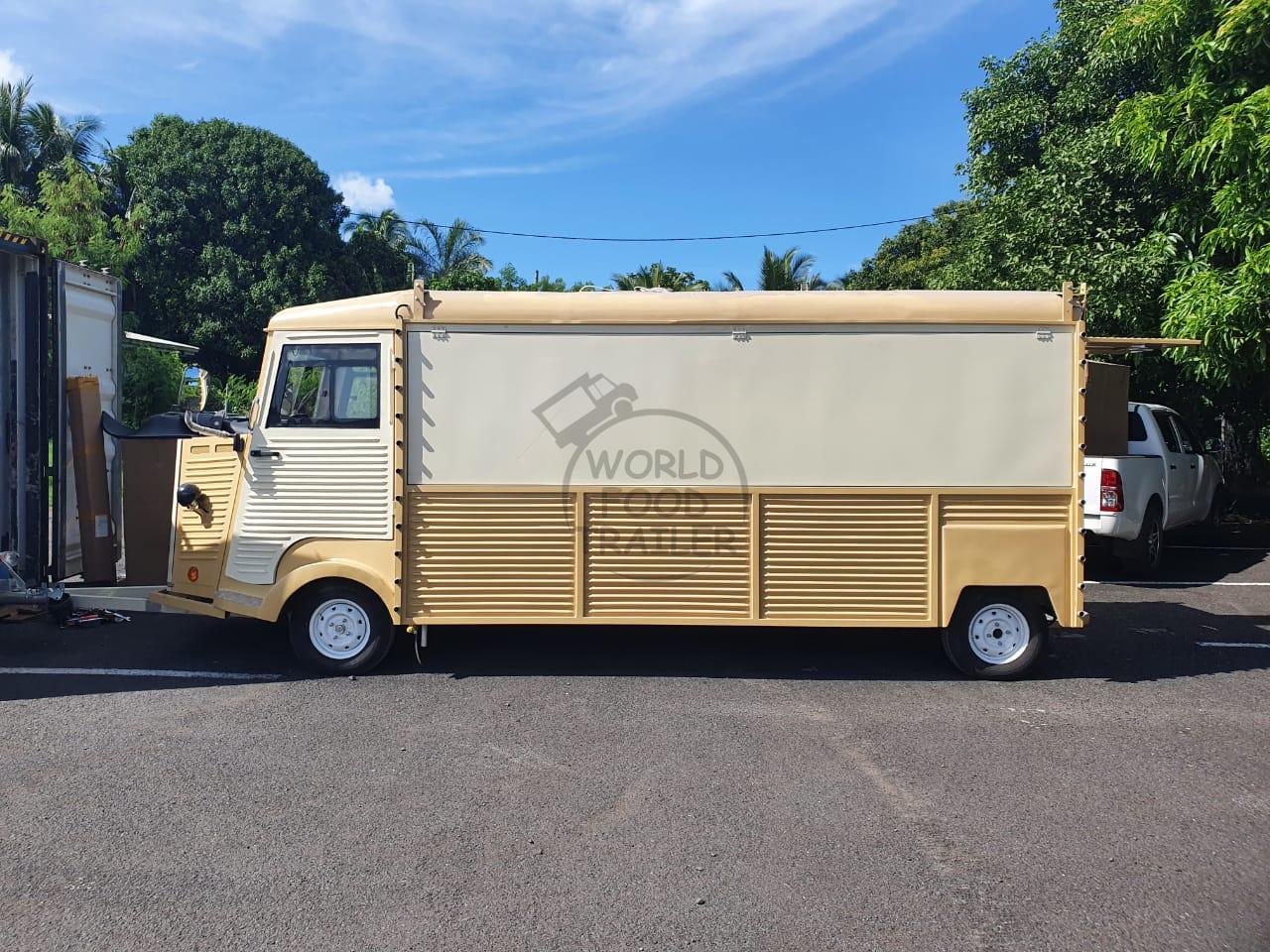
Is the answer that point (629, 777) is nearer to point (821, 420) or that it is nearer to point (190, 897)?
point (190, 897)

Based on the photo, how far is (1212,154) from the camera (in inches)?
390

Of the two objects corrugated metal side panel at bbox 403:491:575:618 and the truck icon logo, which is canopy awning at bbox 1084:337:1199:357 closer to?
the truck icon logo

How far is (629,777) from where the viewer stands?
15.7ft

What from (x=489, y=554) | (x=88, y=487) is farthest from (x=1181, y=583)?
(x=88, y=487)

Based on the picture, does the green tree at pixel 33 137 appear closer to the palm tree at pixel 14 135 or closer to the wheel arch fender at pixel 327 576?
the palm tree at pixel 14 135

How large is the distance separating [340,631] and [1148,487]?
27.3 feet

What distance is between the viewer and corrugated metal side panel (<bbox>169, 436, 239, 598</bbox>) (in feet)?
21.1

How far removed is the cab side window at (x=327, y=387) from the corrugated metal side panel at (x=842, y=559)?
8.63ft

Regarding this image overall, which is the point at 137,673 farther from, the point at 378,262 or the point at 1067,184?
the point at 378,262

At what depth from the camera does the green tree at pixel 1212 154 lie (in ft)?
30.8

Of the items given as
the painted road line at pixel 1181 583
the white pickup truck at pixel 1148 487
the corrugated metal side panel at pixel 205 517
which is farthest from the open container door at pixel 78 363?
the painted road line at pixel 1181 583

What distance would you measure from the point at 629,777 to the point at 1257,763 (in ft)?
10.7

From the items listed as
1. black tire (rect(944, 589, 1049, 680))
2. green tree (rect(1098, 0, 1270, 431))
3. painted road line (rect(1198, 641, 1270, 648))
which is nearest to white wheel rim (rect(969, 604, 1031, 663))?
black tire (rect(944, 589, 1049, 680))

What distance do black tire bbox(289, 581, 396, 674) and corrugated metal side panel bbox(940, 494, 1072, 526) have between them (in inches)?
146
